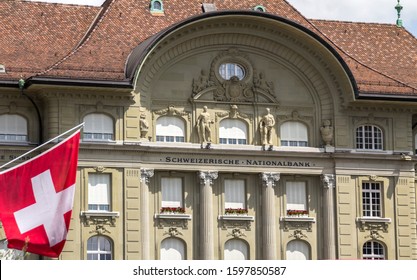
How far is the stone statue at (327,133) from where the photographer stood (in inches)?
2726

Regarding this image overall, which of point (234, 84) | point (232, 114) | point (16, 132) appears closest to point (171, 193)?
point (232, 114)

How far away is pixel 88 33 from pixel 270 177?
11.3 meters

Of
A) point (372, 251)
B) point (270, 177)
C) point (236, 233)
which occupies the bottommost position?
point (372, 251)

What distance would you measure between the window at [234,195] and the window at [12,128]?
32.0ft

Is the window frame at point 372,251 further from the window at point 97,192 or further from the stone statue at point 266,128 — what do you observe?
the window at point 97,192

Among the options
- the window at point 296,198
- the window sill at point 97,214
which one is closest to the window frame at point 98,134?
the window sill at point 97,214

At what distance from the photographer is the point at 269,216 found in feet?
223

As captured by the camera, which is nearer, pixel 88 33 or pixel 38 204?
pixel 38 204

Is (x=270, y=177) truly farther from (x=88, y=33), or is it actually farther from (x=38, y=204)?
(x=38, y=204)

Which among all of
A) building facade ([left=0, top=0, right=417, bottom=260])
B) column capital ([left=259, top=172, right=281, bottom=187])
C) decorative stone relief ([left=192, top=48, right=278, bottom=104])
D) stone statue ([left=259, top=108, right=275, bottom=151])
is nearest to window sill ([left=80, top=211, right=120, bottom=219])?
building facade ([left=0, top=0, right=417, bottom=260])

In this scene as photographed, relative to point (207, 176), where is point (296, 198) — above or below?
below

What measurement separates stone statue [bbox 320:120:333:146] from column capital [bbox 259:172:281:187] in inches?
116
